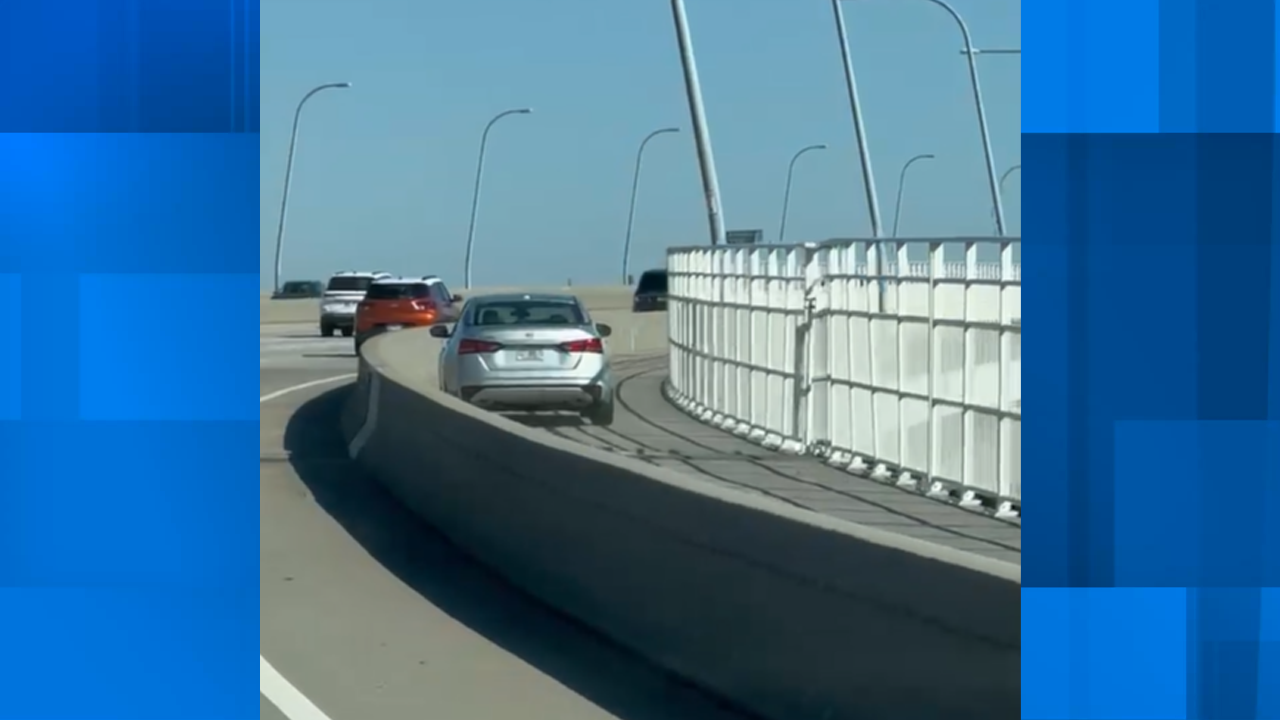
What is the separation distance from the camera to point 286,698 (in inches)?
348

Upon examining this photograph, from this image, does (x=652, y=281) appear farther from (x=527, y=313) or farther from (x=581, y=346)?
(x=581, y=346)

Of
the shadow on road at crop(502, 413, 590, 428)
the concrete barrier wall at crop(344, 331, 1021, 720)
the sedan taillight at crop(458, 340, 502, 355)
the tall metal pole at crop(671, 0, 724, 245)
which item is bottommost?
the shadow on road at crop(502, 413, 590, 428)

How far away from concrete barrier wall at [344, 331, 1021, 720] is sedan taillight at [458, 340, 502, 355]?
11144mm

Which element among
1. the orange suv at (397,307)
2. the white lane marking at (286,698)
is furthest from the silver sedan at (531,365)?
the orange suv at (397,307)

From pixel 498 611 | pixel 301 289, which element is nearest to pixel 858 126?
pixel 498 611

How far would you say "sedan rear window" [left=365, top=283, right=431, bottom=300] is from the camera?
46312mm

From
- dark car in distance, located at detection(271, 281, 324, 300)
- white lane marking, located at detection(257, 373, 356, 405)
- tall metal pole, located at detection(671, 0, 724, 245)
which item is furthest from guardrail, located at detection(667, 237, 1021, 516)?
dark car in distance, located at detection(271, 281, 324, 300)

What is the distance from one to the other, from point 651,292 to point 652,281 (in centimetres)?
53
